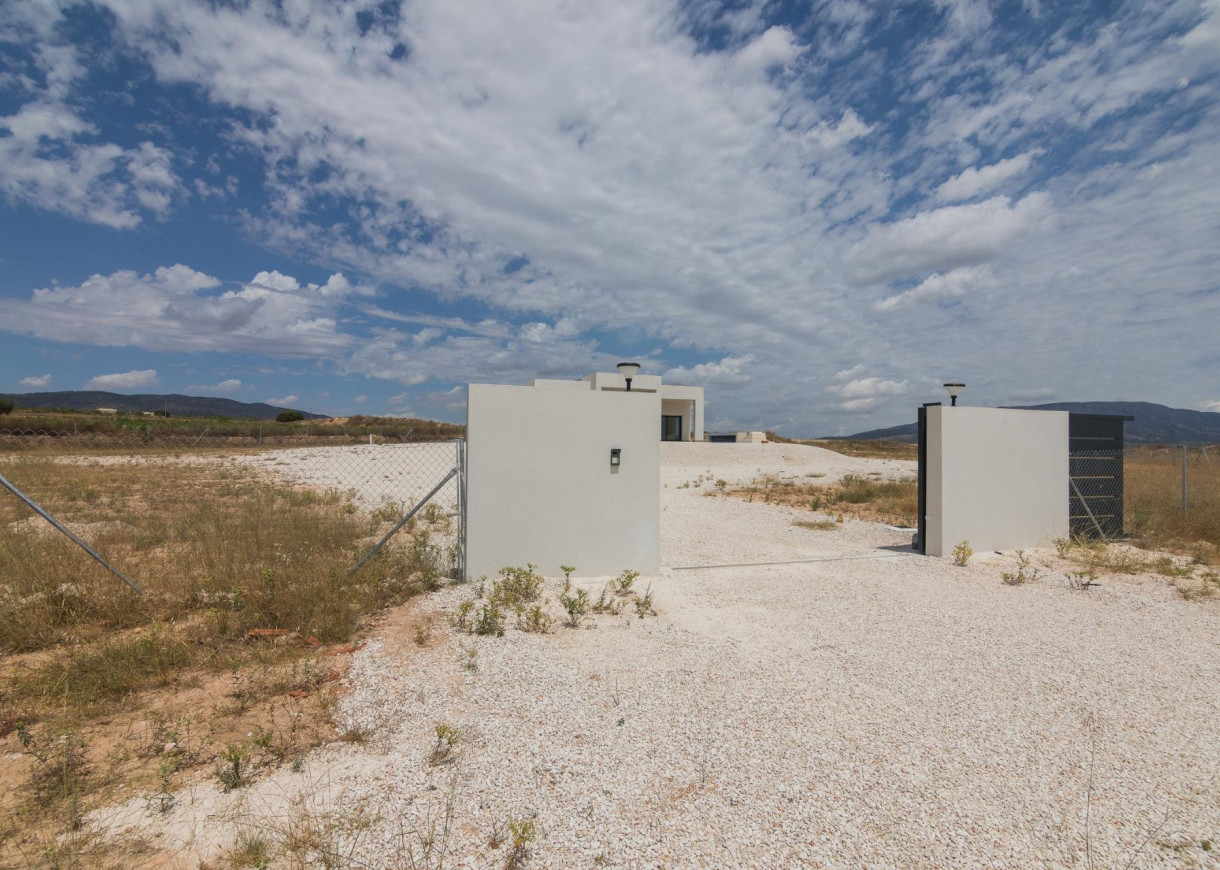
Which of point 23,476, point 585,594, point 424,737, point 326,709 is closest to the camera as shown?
point 424,737

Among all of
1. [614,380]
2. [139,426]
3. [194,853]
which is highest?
[614,380]

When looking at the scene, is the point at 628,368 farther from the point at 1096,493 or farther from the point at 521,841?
the point at 521,841

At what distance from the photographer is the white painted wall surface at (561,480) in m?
6.52

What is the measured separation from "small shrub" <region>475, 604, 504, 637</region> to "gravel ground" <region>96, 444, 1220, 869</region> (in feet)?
0.45

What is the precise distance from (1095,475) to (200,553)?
12.9 metres

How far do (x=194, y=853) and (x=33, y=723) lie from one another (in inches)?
75.1

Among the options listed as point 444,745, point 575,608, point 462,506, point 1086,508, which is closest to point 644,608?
point 575,608

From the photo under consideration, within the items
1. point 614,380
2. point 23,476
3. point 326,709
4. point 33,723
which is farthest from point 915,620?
point 614,380

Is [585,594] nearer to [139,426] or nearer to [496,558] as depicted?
[496,558]

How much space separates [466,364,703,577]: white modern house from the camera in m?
6.52

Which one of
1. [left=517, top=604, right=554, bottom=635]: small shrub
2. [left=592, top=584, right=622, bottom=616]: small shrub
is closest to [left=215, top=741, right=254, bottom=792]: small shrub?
[left=517, top=604, right=554, bottom=635]: small shrub

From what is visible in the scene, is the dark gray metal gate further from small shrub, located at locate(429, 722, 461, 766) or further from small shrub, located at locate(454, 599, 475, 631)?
small shrub, located at locate(429, 722, 461, 766)

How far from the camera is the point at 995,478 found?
8.76 meters

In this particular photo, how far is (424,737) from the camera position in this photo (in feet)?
11.0
